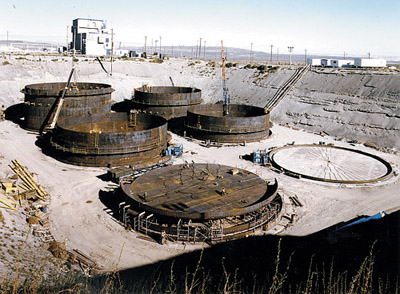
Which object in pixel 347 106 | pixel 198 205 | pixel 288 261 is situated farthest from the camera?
pixel 347 106

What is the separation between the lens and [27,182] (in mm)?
30688

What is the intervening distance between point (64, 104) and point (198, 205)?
115 feet

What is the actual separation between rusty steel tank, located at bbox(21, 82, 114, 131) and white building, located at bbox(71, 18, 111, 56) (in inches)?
2083

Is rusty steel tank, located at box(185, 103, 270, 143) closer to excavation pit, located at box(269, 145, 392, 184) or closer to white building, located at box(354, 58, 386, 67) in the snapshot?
excavation pit, located at box(269, 145, 392, 184)

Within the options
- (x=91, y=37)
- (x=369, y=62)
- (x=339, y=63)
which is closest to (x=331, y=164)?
(x=339, y=63)

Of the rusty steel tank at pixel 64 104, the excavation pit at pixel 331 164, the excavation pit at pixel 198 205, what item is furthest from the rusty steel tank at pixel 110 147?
the excavation pit at pixel 331 164

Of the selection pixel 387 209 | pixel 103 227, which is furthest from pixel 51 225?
pixel 387 209

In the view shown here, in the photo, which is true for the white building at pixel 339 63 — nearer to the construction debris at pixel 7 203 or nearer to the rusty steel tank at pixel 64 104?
the rusty steel tank at pixel 64 104

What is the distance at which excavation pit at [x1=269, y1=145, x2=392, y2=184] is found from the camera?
3595 cm

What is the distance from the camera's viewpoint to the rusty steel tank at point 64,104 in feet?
167

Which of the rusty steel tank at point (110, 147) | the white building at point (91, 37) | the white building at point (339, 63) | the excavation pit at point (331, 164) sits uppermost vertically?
the white building at point (91, 37)

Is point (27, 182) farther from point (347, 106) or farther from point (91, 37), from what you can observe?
point (91, 37)

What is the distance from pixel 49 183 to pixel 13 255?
47.3ft

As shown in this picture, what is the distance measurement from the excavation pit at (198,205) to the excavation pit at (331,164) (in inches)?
358
